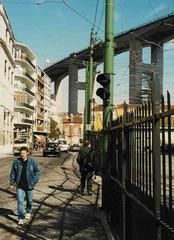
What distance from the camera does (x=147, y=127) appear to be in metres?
5.71

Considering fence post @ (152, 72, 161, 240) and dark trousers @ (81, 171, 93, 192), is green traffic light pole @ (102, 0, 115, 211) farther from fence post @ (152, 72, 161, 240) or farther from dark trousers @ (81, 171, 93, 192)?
fence post @ (152, 72, 161, 240)

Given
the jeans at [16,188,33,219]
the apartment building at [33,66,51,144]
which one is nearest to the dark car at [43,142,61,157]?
the jeans at [16,188,33,219]

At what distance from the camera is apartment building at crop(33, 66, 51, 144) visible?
4978 inches

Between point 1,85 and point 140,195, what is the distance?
6495 centimetres

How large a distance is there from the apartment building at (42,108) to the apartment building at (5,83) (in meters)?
36.6

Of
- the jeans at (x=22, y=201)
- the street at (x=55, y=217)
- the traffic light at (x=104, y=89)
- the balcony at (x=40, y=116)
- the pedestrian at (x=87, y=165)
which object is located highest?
the balcony at (x=40, y=116)

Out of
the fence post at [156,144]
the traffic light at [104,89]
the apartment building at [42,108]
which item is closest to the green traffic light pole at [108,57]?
the traffic light at [104,89]

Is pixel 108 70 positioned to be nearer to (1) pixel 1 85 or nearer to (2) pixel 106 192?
(2) pixel 106 192

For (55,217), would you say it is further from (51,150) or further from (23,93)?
(23,93)

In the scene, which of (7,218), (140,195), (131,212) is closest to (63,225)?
(7,218)

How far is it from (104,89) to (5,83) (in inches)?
2499

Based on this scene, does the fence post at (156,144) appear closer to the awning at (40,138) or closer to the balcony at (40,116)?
the awning at (40,138)

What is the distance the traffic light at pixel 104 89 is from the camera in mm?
12398

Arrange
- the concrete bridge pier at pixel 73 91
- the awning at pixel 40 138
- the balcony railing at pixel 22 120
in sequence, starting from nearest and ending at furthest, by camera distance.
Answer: the balcony railing at pixel 22 120, the concrete bridge pier at pixel 73 91, the awning at pixel 40 138
